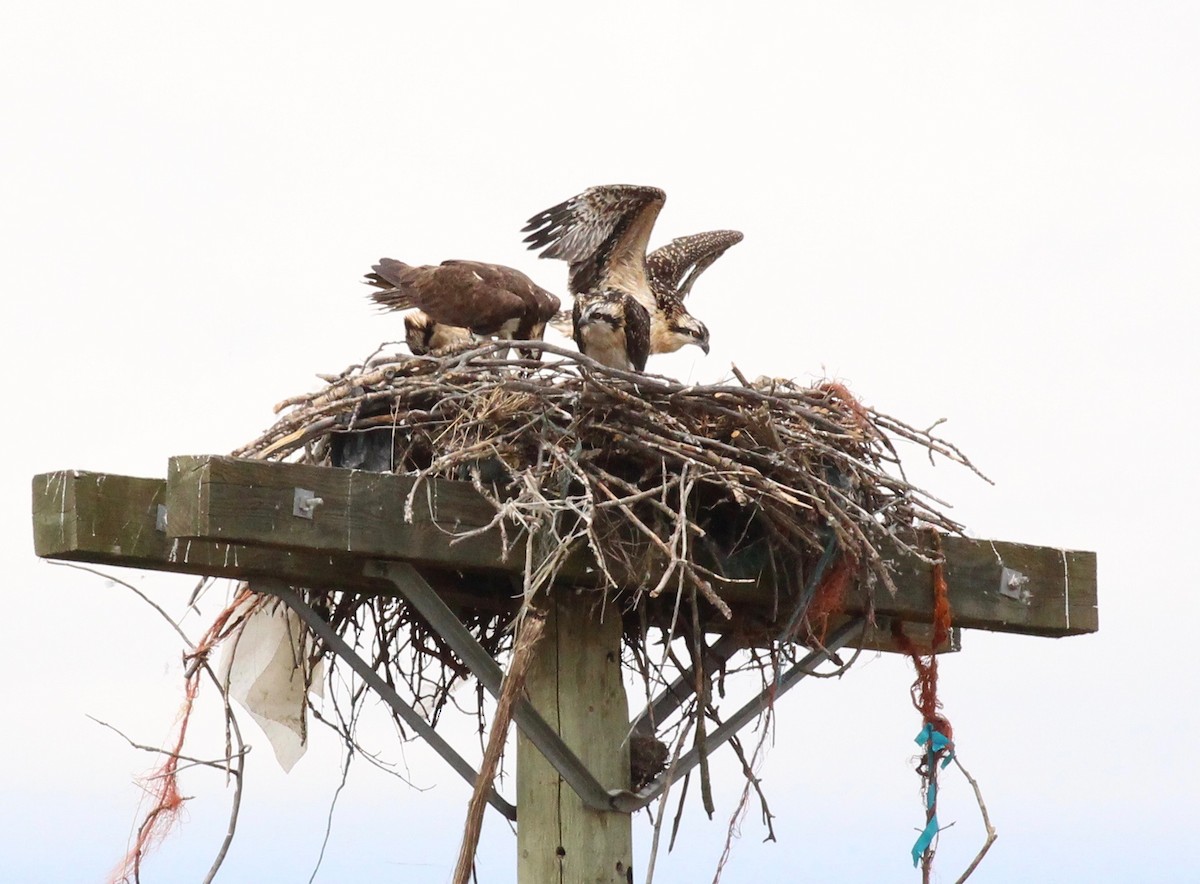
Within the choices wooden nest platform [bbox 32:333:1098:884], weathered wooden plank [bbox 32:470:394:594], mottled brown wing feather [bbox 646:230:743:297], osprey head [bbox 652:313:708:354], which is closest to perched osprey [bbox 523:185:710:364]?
osprey head [bbox 652:313:708:354]

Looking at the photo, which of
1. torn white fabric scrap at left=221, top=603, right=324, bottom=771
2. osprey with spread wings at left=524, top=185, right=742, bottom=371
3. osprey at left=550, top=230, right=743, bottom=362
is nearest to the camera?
torn white fabric scrap at left=221, top=603, right=324, bottom=771

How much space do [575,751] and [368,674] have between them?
0.56m

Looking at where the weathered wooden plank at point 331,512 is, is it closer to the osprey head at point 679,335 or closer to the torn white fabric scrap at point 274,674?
the torn white fabric scrap at point 274,674

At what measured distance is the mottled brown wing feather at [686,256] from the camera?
7910 millimetres

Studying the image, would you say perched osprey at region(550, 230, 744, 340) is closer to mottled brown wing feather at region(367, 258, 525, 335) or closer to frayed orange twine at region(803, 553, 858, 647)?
mottled brown wing feather at region(367, 258, 525, 335)

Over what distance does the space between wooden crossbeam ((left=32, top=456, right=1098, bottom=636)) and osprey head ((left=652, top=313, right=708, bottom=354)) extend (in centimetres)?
309

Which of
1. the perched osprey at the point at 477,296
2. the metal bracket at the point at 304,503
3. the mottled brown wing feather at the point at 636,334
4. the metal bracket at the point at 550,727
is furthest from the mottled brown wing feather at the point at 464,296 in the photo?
the metal bracket at the point at 304,503

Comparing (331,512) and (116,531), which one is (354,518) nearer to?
(331,512)

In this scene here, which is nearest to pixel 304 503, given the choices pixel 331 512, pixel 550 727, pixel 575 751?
pixel 331 512

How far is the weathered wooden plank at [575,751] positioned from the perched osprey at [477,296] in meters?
2.21

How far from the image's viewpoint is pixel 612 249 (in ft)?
24.1

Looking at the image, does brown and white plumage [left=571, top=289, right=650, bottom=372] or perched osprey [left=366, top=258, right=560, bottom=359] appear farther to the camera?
perched osprey [left=366, top=258, right=560, bottom=359]

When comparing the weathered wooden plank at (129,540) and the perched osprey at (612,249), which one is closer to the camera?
the weathered wooden plank at (129,540)

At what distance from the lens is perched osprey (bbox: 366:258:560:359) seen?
641 cm
